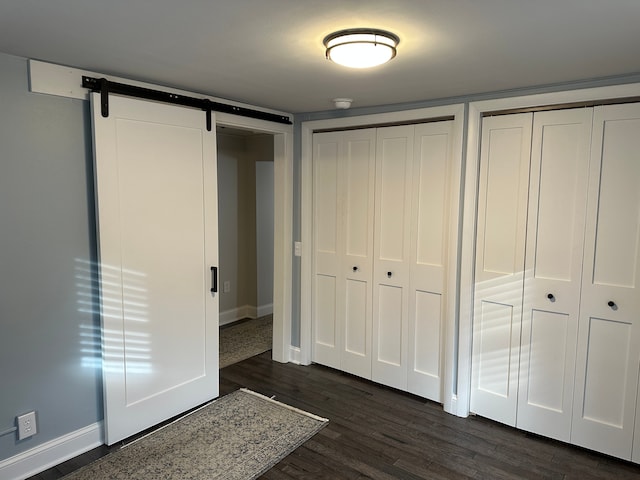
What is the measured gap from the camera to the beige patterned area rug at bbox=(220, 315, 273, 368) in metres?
4.16

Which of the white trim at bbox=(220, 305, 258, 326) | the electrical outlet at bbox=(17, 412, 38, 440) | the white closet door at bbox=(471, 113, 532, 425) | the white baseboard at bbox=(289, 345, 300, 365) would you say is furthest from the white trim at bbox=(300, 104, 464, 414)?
the electrical outlet at bbox=(17, 412, 38, 440)

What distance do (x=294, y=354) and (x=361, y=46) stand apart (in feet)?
9.69

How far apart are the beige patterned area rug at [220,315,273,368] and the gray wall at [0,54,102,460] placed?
1581 millimetres

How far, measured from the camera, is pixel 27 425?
2316 mm

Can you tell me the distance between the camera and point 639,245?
7.98 ft

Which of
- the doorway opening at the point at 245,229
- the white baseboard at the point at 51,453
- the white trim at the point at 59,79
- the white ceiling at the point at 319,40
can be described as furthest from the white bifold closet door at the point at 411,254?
the white baseboard at the point at 51,453

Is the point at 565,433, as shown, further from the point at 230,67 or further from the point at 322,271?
the point at 230,67

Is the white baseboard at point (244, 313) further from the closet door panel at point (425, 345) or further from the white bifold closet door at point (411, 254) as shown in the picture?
the closet door panel at point (425, 345)

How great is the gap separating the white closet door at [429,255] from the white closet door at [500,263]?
10.3 inches

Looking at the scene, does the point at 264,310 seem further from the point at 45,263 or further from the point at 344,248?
the point at 45,263

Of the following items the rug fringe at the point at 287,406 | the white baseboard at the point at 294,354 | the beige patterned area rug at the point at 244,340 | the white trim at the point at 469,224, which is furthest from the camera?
the beige patterned area rug at the point at 244,340

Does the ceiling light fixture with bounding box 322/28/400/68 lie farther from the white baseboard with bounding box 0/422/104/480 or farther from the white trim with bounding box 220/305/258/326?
the white trim with bounding box 220/305/258/326

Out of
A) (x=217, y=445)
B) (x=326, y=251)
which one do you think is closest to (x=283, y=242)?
(x=326, y=251)

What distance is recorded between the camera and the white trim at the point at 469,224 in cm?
272
